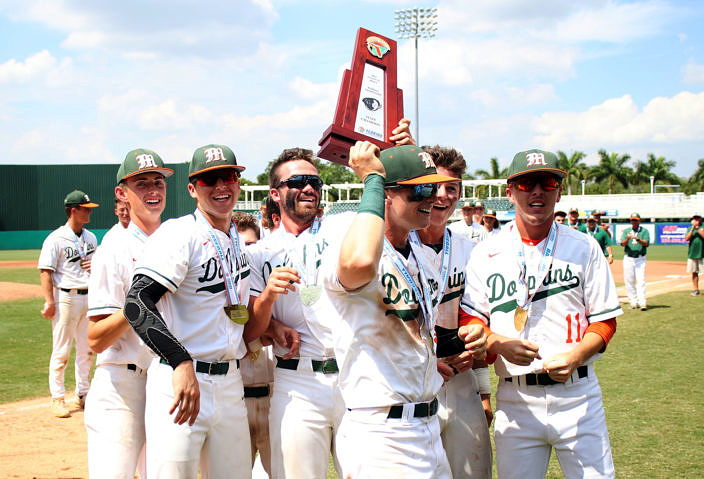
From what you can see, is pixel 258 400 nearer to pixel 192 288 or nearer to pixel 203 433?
pixel 203 433

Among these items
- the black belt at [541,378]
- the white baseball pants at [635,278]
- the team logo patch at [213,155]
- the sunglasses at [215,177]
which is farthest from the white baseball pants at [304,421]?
the white baseball pants at [635,278]

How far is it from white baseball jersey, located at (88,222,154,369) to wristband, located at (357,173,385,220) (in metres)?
2.02

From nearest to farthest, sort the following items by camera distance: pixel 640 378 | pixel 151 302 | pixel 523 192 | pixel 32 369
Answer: pixel 151 302, pixel 523 192, pixel 640 378, pixel 32 369

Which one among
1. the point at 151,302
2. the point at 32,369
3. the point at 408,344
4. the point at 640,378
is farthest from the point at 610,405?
the point at 32,369

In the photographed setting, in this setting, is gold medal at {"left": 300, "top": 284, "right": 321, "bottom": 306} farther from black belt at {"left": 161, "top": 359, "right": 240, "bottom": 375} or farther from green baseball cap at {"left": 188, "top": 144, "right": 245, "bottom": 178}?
green baseball cap at {"left": 188, "top": 144, "right": 245, "bottom": 178}

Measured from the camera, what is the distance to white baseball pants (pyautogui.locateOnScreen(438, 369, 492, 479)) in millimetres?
3928

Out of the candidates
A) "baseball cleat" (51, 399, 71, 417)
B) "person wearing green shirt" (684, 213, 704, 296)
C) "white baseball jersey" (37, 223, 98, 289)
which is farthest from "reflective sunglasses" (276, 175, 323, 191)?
"person wearing green shirt" (684, 213, 704, 296)

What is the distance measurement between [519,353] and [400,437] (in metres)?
1.00

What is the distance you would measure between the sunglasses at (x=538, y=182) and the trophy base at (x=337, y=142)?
102 centimetres

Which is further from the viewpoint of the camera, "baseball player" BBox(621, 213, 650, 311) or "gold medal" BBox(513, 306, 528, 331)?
"baseball player" BBox(621, 213, 650, 311)

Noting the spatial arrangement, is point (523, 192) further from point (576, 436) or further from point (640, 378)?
point (640, 378)

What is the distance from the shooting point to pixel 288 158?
450 centimetres

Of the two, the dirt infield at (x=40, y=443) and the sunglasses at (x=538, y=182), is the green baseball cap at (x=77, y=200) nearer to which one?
the dirt infield at (x=40, y=443)

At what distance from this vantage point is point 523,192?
12.3 ft
